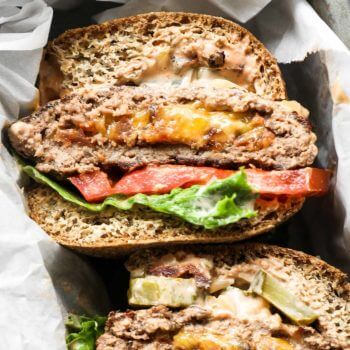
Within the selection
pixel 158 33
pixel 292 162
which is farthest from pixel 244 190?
pixel 158 33

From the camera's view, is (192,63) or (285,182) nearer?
(285,182)

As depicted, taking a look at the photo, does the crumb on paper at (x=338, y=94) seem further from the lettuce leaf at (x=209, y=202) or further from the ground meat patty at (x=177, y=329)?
the ground meat patty at (x=177, y=329)

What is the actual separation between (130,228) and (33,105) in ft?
2.30

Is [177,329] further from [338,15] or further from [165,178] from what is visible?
[338,15]

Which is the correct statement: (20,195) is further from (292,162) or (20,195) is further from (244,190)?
(292,162)

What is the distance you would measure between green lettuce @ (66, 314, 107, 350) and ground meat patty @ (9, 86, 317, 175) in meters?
0.59

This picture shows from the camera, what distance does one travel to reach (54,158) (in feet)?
9.25

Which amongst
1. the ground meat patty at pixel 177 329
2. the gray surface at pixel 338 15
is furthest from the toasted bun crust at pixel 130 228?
the gray surface at pixel 338 15

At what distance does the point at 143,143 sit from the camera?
2.78 meters

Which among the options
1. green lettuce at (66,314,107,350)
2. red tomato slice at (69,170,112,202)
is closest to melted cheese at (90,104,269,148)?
red tomato slice at (69,170,112,202)

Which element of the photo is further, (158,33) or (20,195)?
(158,33)

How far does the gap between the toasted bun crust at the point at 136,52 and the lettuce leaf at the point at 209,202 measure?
1.73 feet

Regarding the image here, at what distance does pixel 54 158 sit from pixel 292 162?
94 centimetres

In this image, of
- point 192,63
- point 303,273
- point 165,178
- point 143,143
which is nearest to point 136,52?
point 192,63
